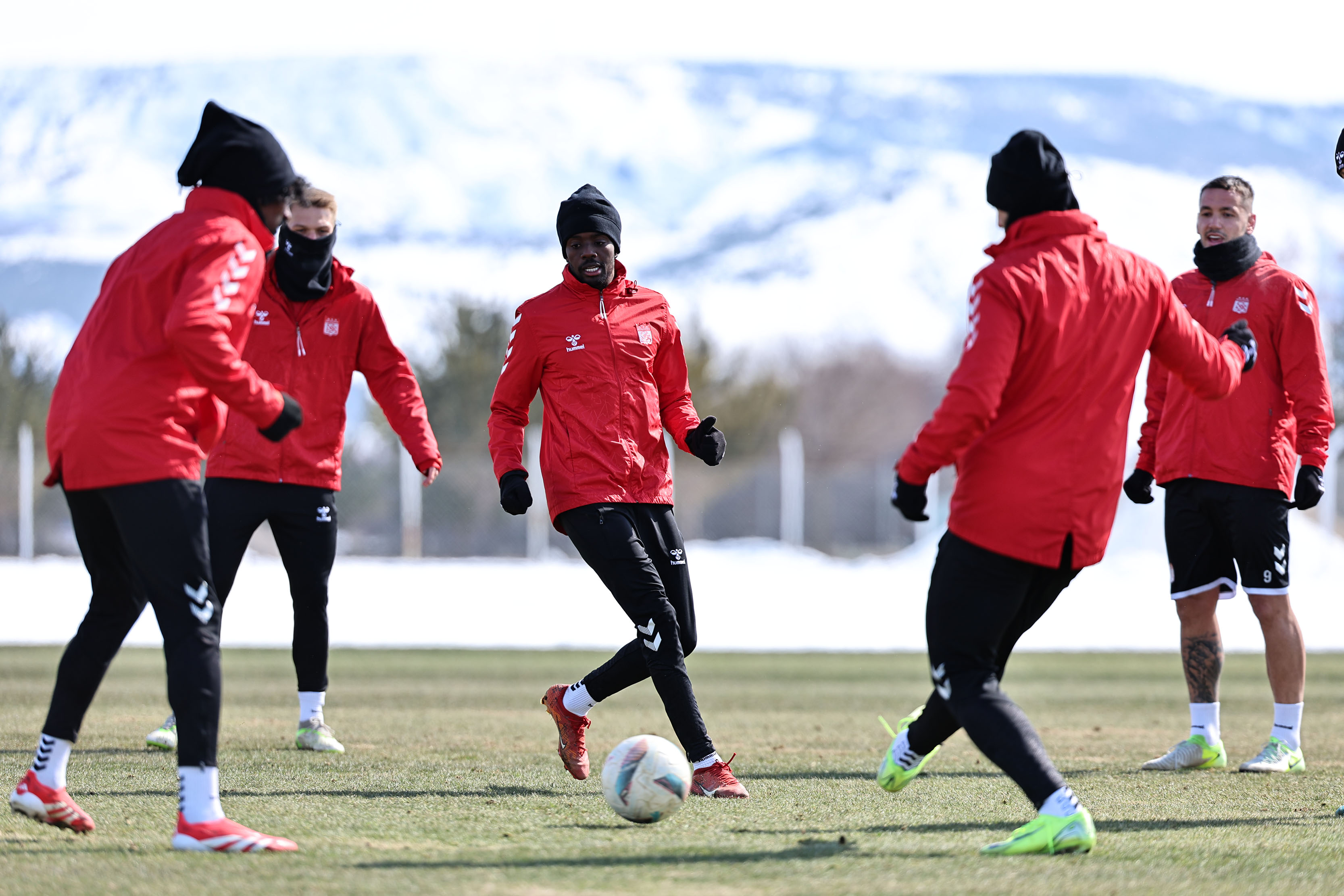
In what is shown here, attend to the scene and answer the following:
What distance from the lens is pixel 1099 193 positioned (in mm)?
128625

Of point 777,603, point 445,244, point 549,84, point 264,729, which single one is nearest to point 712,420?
point 264,729

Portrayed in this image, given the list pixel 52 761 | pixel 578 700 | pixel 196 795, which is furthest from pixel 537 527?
pixel 196 795

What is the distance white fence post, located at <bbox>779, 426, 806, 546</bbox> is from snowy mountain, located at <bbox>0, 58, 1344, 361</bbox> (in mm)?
79366

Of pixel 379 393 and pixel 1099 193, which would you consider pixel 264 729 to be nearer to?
pixel 379 393

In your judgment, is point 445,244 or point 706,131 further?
point 706,131

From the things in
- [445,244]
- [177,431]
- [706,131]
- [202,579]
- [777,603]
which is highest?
[706,131]

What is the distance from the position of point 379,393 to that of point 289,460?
52cm

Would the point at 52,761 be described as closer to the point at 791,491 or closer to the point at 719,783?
the point at 719,783

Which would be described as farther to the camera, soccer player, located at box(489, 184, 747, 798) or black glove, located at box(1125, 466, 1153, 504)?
black glove, located at box(1125, 466, 1153, 504)

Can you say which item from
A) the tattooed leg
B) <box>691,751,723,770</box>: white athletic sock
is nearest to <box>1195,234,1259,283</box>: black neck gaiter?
the tattooed leg

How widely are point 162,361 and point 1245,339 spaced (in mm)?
3483

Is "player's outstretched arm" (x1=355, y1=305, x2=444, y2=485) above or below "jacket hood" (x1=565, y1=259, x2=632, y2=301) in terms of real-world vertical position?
below

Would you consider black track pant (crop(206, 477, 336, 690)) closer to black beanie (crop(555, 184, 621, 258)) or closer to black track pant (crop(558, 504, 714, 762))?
black track pant (crop(558, 504, 714, 762))

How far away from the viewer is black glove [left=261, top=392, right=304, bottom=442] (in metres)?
5.07
